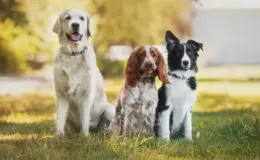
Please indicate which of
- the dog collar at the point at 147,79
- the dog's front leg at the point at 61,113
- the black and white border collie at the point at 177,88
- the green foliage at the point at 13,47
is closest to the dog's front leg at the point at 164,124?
the black and white border collie at the point at 177,88

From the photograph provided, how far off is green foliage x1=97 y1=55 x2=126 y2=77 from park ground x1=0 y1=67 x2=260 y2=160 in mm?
67

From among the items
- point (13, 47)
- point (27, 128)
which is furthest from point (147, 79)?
point (13, 47)

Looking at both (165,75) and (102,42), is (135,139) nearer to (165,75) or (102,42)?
(165,75)

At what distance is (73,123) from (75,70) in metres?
0.47

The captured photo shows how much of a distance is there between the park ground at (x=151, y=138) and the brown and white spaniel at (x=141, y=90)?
0.39 ft

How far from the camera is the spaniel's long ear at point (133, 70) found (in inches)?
147

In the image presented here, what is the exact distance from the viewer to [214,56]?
457 cm

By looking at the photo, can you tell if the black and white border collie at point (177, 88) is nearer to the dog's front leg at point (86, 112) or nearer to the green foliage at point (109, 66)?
the dog's front leg at point (86, 112)

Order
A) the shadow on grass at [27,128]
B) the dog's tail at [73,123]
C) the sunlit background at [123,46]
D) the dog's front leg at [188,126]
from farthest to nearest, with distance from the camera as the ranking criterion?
the sunlit background at [123,46] < the shadow on grass at [27,128] < the dog's tail at [73,123] < the dog's front leg at [188,126]

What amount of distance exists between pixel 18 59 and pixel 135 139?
1.32 m

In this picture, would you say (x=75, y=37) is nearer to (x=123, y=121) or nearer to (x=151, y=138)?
(x=123, y=121)

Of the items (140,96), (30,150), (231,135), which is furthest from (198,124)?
(30,150)

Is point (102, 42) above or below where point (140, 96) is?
above

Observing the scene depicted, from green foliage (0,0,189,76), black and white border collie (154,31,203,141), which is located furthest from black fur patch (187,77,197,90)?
green foliage (0,0,189,76)
